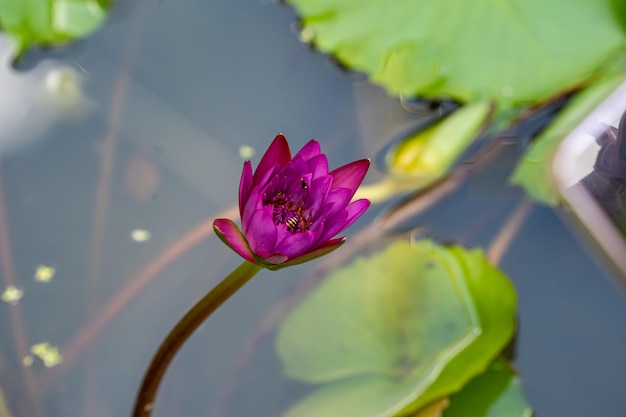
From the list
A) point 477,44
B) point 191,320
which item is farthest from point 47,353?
point 477,44

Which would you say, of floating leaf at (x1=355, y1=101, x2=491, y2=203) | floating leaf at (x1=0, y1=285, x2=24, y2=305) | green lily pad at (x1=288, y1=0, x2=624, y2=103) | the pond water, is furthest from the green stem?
green lily pad at (x1=288, y1=0, x2=624, y2=103)

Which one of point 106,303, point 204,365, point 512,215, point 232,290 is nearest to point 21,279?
point 106,303

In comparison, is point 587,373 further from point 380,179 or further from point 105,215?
point 105,215

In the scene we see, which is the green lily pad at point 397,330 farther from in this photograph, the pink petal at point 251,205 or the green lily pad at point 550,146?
the pink petal at point 251,205

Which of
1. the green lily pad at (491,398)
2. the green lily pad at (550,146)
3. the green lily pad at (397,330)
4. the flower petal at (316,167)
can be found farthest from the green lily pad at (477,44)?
the flower petal at (316,167)

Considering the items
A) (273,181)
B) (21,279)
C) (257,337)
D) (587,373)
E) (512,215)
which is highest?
(21,279)

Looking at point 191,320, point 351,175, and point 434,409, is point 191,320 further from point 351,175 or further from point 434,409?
point 434,409
